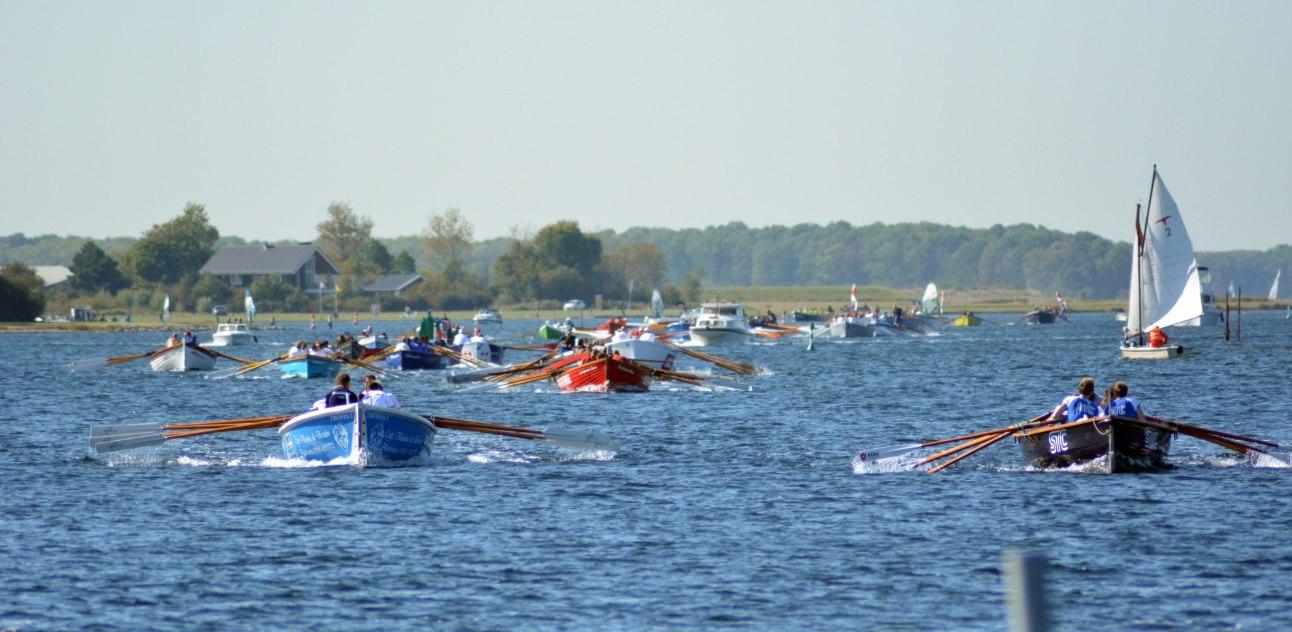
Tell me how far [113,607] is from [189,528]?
6228mm

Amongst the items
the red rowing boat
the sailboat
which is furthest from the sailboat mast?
the red rowing boat

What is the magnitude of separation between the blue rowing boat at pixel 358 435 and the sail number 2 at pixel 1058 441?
11787mm

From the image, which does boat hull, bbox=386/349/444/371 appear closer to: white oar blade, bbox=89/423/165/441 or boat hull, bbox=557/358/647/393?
boat hull, bbox=557/358/647/393

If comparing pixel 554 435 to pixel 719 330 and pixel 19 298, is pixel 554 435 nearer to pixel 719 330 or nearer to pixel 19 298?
pixel 719 330

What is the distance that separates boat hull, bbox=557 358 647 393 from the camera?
60.0m

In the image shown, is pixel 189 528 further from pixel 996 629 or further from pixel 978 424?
pixel 978 424

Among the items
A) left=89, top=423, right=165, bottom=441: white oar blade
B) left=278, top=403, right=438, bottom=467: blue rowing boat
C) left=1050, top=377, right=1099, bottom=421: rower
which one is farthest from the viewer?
left=89, top=423, right=165, bottom=441: white oar blade

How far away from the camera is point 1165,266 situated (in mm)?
76625

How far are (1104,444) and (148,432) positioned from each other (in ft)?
62.0

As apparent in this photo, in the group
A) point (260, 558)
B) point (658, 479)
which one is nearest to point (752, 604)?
point (260, 558)

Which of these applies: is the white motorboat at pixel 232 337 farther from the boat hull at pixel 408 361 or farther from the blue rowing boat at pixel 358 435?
the blue rowing boat at pixel 358 435

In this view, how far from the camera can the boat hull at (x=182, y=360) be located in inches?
3206

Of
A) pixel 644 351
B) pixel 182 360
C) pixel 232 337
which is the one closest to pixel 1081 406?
pixel 644 351

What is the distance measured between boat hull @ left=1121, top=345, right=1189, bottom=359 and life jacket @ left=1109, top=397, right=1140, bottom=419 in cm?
4595
